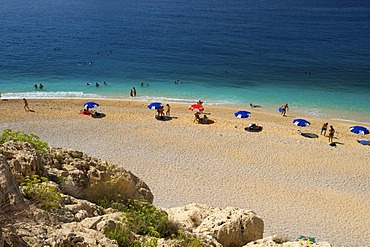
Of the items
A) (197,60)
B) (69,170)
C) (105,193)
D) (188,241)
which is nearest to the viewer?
(188,241)

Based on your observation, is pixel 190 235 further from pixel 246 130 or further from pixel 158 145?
pixel 246 130

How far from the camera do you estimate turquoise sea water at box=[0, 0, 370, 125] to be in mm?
39969

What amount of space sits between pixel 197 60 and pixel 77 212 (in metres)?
46.2

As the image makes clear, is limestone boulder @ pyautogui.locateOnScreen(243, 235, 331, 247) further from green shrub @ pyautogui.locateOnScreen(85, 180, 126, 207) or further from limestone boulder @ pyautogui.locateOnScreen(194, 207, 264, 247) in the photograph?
green shrub @ pyautogui.locateOnScreen(85, 180, 126, 207)

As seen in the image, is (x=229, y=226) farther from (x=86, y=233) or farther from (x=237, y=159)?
(x=237, y=159)

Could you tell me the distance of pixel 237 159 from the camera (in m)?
23.4

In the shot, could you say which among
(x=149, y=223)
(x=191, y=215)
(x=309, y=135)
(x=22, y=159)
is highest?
(x=22, y=159)

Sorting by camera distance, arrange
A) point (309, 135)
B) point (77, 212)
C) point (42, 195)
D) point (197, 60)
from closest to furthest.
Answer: point (42, 195), point (77, 212), point (309, 135), point (197, 60)

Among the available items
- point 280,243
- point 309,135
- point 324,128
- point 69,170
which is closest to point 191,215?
point 280,243

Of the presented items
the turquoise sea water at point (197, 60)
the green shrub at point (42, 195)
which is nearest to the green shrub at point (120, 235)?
the green shrub at point (42, 195)

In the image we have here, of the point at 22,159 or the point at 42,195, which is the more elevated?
the point at 22,159

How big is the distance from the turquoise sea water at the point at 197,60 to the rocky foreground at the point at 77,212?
27834 millimetres

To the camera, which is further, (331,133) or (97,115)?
(97,115)

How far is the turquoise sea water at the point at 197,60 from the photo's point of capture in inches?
1574
